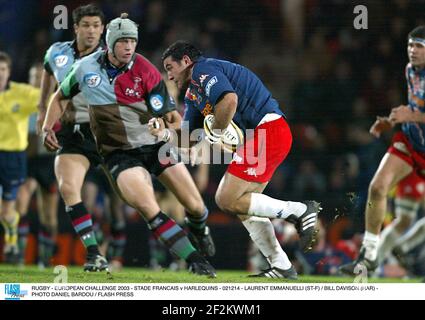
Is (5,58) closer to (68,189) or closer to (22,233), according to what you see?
(22,233)

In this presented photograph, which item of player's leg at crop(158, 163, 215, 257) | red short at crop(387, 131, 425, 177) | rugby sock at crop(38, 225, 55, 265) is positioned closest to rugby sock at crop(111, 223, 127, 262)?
rugby sock at crop(38, 225, 55, 265)

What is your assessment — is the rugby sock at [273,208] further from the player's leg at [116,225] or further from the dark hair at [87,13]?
the player's leg at [116,225]

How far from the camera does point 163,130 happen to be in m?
6.98

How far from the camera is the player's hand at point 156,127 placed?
6.87 m

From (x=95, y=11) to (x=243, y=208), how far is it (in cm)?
233

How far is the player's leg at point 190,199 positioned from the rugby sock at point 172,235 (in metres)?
0.59

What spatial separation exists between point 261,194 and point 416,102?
1892mm

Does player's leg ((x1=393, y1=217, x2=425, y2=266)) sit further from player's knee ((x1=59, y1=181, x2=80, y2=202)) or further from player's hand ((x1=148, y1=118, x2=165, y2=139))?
player's knee ((x1=59, y1=181, x2=80, y2=202))

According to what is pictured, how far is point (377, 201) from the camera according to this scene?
25.8 ft

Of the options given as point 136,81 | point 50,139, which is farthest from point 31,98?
point 136,81

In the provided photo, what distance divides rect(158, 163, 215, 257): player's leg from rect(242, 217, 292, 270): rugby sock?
0.61 metres

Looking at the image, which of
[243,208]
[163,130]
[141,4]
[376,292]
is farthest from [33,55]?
[376,292]

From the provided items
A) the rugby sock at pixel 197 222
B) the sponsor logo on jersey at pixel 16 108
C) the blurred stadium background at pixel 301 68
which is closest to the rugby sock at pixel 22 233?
the sponsor logo on jersey at pixel 16 108
